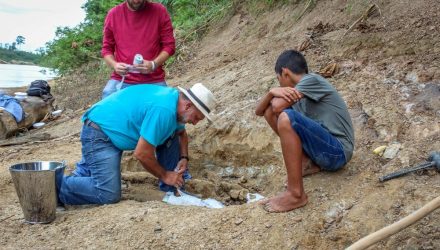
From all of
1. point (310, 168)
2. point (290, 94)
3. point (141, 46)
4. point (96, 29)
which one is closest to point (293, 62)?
point (290, 94)

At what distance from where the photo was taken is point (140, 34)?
4.55 metres

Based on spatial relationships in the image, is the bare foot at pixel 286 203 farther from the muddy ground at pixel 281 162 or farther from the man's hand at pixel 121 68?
the man's hand at pixel 121 68

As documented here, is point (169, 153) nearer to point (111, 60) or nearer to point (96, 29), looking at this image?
point (111, 60)

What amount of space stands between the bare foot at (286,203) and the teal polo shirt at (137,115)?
99 centimetres

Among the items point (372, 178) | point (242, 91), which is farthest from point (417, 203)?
point (242, 91)

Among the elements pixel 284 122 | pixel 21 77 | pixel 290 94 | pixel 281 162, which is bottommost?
pixel 21 77

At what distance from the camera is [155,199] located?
4.32 metres

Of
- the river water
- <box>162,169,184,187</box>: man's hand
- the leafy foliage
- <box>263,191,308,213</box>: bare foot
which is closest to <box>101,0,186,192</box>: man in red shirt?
<box>162,169,184,187</box>: man's hand

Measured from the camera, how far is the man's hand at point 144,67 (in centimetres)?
438

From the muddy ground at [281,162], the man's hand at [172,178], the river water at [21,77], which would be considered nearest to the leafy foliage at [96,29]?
the river water at [21,77]

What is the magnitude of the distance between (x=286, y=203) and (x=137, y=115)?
1318mm

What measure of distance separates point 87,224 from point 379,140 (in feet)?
7.42

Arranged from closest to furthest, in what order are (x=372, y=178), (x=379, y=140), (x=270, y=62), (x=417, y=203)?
(x=417, y=203), (x=372, y=178), (x=379, y=140), (x=270, y=62)

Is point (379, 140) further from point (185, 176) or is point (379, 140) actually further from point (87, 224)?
point (87, 224)
